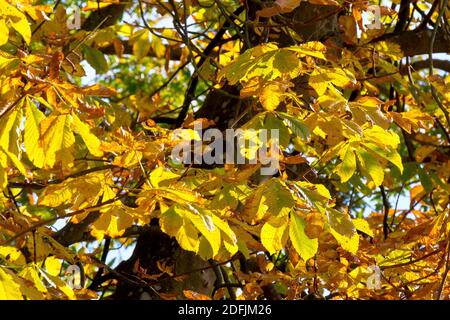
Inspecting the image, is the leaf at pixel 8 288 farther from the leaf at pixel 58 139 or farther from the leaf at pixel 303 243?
the leaf at pixel 303 243

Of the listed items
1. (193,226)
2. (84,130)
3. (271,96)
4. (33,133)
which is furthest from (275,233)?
(33,133)

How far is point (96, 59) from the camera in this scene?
12.1 ft

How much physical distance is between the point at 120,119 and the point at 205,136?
Result: 2.52ft

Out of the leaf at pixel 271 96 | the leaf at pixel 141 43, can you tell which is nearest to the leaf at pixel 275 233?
the leaf at pixel 271 96

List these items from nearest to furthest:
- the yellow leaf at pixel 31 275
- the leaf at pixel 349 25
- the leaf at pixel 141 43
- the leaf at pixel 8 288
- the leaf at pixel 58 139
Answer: the leaf at pixel 8 288, the yellow leaf at pixel 31 275, the leaf at pixel 58 139, the leaf at pixel 349 25, the leaf at pixel 141 43

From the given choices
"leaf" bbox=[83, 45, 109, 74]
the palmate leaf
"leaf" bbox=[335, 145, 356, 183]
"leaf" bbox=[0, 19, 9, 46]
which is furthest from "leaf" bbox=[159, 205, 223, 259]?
"leaf" bbox=[83, 45, 109, 74]

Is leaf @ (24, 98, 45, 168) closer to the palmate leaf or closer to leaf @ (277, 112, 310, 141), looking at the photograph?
the palmate leaf

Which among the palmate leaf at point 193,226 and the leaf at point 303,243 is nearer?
the palmate leaf at point 193,226

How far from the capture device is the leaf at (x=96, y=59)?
145 inches

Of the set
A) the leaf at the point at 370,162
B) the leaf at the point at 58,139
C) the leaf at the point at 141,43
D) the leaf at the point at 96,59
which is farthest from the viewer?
the leaf at the point at 141,43

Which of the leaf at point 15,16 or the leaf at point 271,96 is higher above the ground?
the leaf at point 15,16

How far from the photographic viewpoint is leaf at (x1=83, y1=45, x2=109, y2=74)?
3688 millimetres

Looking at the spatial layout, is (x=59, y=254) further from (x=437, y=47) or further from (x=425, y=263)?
(x=437, y=47)

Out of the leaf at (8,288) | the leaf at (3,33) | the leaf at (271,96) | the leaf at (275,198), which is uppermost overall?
the leaf at (3,33)
